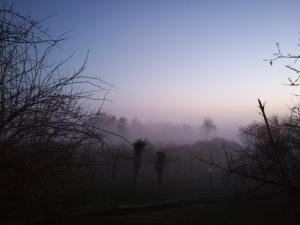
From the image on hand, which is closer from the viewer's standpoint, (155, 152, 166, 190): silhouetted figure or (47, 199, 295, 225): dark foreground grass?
(47, 199, 295, 225): dark foreground grass

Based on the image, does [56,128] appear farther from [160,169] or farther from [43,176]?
[160,169]

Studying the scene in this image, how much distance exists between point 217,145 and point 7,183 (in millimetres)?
79778

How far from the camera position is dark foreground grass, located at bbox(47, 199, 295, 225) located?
22.4 metres

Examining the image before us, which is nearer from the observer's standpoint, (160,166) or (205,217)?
(205,217)

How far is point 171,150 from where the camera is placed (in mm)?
67125

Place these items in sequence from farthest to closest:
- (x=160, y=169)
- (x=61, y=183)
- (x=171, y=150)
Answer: (x=171, y=150)
(x=160, y=169)
(x=61, y=183)

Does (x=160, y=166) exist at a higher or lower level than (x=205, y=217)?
higher

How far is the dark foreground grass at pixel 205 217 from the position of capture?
22.4 metres

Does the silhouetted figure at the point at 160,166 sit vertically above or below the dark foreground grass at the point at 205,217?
above

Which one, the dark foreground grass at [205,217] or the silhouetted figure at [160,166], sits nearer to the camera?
the dark foreground grass at [205,217]

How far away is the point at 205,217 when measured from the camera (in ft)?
82.8

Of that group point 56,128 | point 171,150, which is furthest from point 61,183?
point 171,150

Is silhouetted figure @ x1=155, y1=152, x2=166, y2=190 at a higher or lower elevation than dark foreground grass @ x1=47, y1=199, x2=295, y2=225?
higher

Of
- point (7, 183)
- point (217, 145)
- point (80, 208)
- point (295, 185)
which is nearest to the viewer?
point (295, 185)
